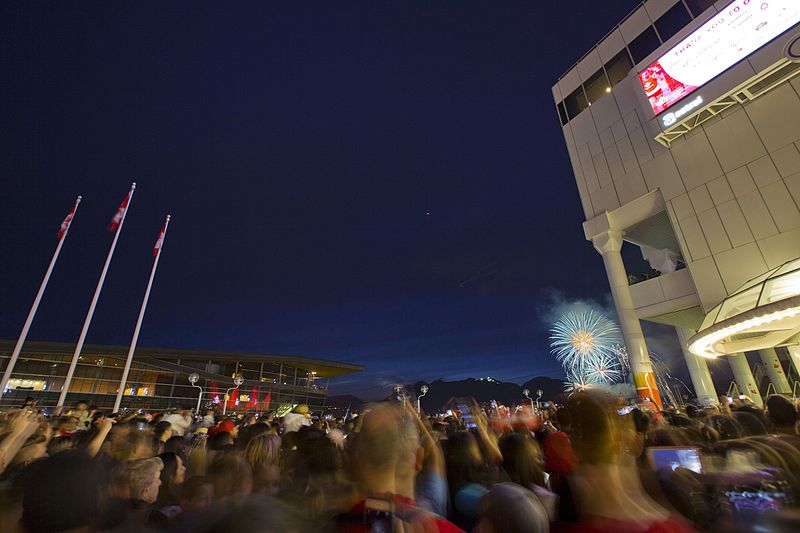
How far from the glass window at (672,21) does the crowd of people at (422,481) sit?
26.9m

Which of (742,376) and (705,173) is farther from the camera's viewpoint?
(742,376)

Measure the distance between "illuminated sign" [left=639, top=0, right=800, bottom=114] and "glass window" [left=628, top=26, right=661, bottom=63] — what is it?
3213mm

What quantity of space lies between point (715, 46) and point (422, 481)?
1031 inches

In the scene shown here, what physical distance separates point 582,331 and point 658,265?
27.9 feet

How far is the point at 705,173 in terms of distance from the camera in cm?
1845

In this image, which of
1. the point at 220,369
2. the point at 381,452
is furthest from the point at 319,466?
the point at 220,369

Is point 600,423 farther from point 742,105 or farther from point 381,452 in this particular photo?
point 742,105

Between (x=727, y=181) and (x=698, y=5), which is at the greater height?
(x=698, y=5)

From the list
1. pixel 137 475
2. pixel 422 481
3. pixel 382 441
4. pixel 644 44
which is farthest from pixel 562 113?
pixel 137 475

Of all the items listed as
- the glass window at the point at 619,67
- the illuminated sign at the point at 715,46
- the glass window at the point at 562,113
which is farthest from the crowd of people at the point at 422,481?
the glass window at the point at 562,113

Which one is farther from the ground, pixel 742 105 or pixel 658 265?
pixel 742 105

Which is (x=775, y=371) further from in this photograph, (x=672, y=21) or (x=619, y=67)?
(x=672, y=21)

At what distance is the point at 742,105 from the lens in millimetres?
17969

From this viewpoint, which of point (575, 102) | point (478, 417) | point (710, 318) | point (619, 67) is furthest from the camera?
point (575, 102)
